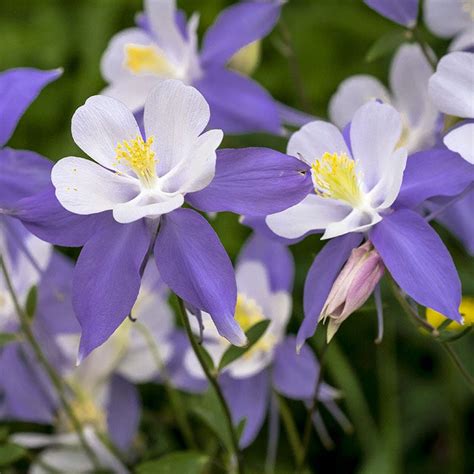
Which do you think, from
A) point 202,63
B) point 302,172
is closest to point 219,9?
point 202,63

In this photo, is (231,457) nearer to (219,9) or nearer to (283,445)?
(283,445)

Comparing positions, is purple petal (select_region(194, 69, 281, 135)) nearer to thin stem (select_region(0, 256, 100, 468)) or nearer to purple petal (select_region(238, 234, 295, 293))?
purple petal (select_region(238, 234, 295, 293))

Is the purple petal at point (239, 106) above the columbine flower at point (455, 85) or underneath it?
underneath

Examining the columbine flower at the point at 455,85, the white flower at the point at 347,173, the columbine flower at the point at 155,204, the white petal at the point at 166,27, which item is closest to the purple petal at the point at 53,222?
the columbine flower at the point at 155,204

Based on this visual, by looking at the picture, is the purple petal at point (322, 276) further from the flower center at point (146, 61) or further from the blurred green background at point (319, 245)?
the flower center at point (146, 61)

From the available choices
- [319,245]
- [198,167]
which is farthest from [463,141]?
[319,245]

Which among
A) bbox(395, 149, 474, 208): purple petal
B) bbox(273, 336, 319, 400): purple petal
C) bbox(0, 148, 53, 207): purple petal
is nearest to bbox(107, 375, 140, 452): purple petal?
bbox(273, 336, 319, 400): purple petal

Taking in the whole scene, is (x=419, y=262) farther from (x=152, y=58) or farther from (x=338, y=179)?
(x=152, y=58)
